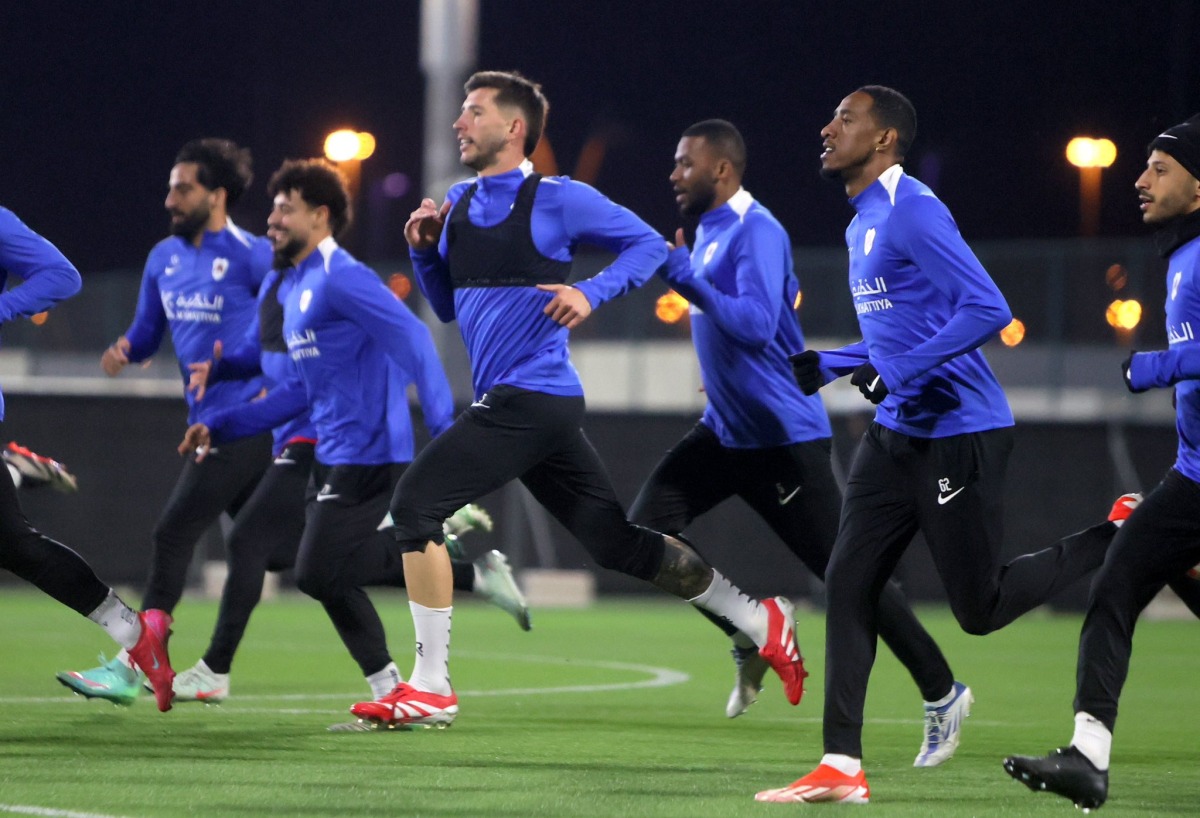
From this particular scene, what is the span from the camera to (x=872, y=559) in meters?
6.61

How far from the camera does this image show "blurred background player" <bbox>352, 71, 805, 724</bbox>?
7.82 metres

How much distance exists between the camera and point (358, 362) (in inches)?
350

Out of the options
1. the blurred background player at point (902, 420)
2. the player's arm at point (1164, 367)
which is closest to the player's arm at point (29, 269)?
the blurred background player at point (902, 420)

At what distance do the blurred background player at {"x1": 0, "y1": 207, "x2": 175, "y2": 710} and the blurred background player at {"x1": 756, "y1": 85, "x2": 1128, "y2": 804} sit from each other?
9.95 ft

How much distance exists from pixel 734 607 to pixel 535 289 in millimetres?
1750

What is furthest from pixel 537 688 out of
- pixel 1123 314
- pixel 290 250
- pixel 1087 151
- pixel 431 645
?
pixel 1087 151

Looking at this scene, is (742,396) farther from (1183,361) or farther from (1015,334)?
(1015,334)

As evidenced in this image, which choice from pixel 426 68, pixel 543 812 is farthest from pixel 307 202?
pixel 426 68

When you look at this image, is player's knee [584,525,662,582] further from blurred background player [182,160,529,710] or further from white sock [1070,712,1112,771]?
white sock [1070,712,1112,771]

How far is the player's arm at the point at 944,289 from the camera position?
6.36m

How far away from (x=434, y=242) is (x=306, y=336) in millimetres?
1086

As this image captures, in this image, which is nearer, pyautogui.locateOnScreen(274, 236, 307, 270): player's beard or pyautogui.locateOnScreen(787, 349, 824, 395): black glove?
pyautogui.locateOnScreen(787, 349, 824, 395): black glove

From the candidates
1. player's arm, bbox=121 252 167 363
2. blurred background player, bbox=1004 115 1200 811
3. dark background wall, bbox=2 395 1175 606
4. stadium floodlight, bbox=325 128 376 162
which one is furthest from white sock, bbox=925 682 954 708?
stadium floodlight, bbox=325 128 376 162

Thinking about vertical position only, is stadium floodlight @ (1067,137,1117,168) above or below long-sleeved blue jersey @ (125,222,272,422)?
above
